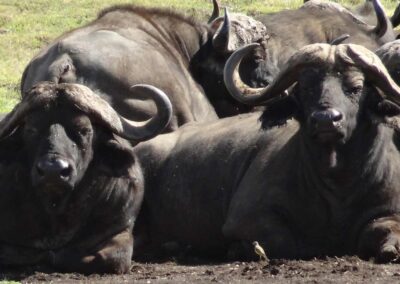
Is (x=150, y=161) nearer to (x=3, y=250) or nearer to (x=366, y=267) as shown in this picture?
(x=3, y=250)

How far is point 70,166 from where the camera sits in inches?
414

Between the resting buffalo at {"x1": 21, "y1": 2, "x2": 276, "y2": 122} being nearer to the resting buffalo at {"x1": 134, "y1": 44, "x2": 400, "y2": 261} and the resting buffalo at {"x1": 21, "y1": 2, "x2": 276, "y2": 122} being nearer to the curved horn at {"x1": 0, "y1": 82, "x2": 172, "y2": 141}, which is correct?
the resting buffalo at {"x1": 134, "y1": 44, "x2": 400, "y2": 261}

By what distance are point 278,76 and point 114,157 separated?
1.48 metres

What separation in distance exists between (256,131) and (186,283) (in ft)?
8.68

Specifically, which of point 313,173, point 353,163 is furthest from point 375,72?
point 313,173

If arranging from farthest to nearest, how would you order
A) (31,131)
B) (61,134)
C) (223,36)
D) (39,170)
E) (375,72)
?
(223,36)
(375,72)
(31,131)
(61,134)
(39,170)

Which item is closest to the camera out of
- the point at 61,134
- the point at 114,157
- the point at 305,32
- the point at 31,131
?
the point at 61,134

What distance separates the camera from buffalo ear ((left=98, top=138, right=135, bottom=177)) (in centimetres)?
1120

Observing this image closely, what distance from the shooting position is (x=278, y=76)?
11.4 m

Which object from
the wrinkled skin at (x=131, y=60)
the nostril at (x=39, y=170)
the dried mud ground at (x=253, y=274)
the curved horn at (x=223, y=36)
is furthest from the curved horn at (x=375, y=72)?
the curved horn at (x=223, y=36)

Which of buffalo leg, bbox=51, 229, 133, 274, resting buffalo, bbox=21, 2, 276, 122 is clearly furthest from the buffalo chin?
resting buffalo, bbox=21, 2, 276, 122

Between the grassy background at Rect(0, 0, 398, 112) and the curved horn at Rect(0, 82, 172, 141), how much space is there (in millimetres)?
9790

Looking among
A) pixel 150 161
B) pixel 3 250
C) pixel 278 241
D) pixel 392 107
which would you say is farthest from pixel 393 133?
pixel 3 250

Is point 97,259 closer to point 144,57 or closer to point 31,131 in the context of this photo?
point 31,131
